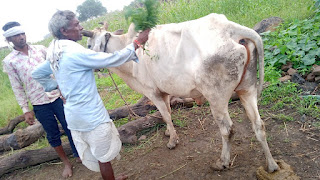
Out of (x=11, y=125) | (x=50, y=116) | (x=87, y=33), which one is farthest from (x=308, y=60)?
(x=11, y=125)

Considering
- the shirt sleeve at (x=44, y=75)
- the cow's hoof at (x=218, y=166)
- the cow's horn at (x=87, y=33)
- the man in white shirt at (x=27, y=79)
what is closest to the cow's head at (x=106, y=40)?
the cow's horn at (x=87, y=33)

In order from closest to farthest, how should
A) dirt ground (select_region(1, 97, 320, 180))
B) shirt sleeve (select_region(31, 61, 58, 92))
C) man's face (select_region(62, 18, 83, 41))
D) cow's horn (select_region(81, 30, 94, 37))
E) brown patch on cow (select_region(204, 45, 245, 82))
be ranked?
man's face (select_region(62, 18, 83, 41))
brown patch on cow (select_region(204, 45, 245, 82))
shirt sleeve (select_region(31, 61, 58, 92))
dirt ground (select_region(1, 97, 320, 180))
cow's horn (select_region(81, 30, 94, 37))

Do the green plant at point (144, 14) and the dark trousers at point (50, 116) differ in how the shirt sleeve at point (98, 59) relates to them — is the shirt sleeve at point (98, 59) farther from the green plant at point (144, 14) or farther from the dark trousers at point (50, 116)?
the dark trousers at point (50, 116)

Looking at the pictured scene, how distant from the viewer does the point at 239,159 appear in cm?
312

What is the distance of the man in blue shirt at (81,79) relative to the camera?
2166mm

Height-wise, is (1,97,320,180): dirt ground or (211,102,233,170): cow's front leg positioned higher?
(211,102,233,170): cow's front leg

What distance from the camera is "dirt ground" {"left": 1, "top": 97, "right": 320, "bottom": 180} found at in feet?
9.64

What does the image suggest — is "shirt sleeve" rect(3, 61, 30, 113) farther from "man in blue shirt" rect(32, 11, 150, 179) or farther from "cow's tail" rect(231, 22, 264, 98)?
"cow's tail" rect(231, 22, 264, 98)

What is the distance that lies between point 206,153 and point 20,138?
137 inches

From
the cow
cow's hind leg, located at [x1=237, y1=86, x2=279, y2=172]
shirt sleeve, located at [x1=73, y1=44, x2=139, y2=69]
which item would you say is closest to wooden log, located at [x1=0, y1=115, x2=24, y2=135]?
the cow

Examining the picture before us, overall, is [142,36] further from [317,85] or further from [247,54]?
[317,85]

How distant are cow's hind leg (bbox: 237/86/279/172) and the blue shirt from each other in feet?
4.54

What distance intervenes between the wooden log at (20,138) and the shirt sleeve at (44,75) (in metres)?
2.33

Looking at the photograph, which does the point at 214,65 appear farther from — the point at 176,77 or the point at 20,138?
the point at 20,138
